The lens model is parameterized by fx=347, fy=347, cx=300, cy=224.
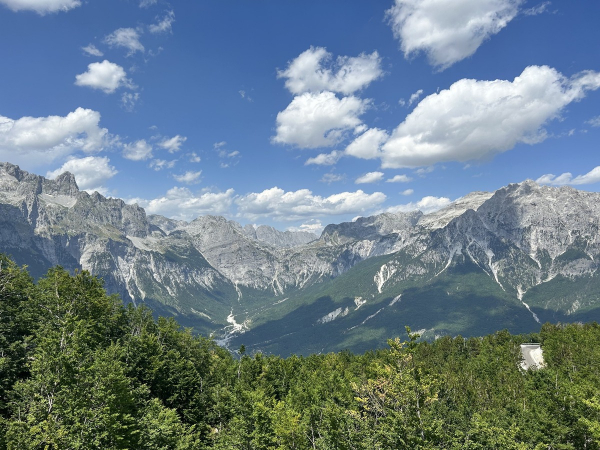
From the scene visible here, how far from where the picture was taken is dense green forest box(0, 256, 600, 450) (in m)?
31.9

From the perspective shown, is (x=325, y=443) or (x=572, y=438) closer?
(x=325, y=443)

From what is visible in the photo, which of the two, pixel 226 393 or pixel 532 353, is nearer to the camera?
pixel 226 393

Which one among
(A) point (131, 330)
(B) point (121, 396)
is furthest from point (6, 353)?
(A) point (131, 330)

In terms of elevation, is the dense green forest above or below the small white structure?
above

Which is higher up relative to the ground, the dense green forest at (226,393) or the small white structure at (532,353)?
the dense green forest at (226,393)

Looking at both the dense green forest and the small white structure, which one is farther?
the small white structure

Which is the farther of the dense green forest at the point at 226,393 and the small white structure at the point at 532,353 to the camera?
the small white structure at the point at 532,353

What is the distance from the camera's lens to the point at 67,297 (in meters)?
64.7

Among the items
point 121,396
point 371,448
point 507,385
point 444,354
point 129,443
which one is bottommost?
point 444,354

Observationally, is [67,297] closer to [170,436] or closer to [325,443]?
[170,436]

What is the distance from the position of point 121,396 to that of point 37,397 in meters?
7.69

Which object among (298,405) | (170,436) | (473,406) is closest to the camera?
(170,436)

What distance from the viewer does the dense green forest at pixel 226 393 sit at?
105 ft

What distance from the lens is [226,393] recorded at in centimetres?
7181
